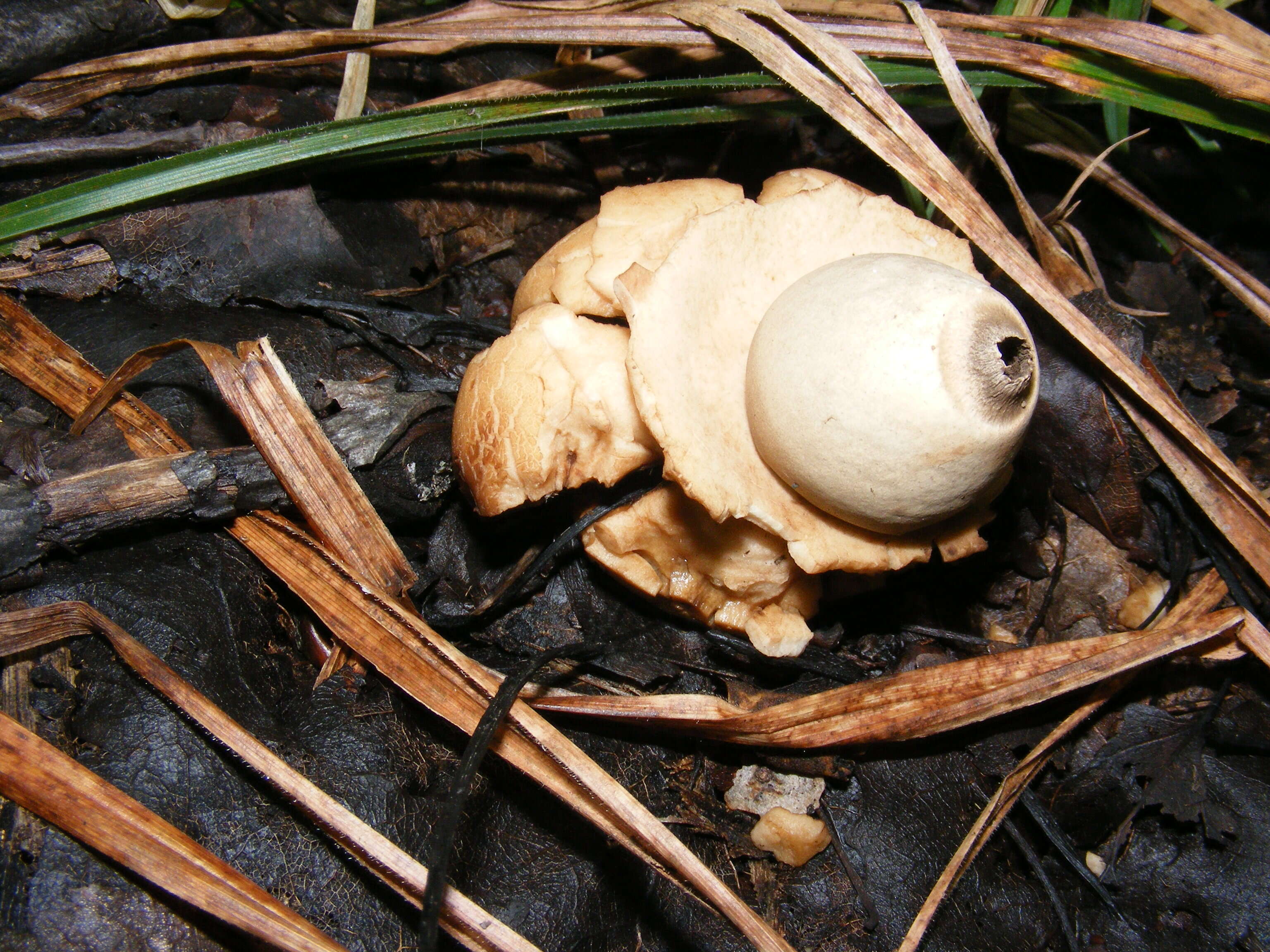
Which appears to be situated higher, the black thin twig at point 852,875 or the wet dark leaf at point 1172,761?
the wet dark leaf at point 1172,761

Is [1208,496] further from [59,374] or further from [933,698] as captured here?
[59,374]

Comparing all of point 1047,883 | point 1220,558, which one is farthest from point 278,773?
point 1220,558

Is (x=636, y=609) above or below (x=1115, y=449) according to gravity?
below

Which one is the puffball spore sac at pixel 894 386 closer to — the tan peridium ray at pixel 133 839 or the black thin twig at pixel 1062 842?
the black thin twig at pixel 1062 842

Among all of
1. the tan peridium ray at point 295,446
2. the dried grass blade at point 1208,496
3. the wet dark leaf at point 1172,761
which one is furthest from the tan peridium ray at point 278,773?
the dried grass blade at point 1208,496

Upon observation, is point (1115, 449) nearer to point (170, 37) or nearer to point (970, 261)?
point (970, 261)

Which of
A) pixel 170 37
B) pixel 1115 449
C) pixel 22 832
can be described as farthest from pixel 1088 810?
pixel 170 37
